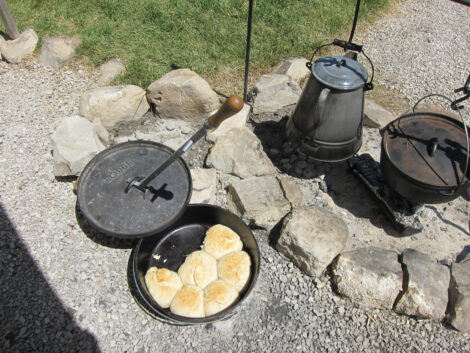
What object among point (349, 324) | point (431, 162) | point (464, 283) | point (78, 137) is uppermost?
point (431, 162)

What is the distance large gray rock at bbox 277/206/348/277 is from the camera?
321cm

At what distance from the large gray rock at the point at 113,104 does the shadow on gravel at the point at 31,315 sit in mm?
1696

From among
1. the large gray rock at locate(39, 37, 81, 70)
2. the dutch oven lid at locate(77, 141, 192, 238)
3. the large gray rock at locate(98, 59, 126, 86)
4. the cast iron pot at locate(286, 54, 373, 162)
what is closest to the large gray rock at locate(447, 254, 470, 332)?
the cast iron pot at locate(286, 54, 373, 162)

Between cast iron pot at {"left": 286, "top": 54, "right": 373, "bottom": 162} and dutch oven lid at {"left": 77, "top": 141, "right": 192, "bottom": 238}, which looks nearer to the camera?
dutch oven lid at {"left": 77, "top": 141, "right": 192, "bottom": 238}

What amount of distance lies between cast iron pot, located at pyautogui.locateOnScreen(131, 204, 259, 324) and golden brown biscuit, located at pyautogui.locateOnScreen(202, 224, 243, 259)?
93 mm

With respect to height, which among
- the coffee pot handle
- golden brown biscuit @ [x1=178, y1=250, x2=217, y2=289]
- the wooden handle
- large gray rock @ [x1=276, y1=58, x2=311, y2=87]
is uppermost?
the wooden handle

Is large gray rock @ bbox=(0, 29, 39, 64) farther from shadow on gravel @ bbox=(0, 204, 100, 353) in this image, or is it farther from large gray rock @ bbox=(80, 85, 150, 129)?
shadow on gravel @ bbox=(0, 204, 100, 353)

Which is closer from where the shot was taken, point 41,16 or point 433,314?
point 433,314

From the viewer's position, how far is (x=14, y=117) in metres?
4.41

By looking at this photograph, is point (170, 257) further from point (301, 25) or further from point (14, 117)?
point (301, 25)

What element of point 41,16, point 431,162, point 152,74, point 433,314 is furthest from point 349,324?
point 41,16

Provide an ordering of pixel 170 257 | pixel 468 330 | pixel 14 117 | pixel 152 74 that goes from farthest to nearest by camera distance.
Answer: pixel 152 74
pixel 14 117
pixel 170 257
pixel 468 330

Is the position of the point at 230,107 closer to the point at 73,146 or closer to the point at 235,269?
the point at 235,269

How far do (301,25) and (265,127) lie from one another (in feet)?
7.55
